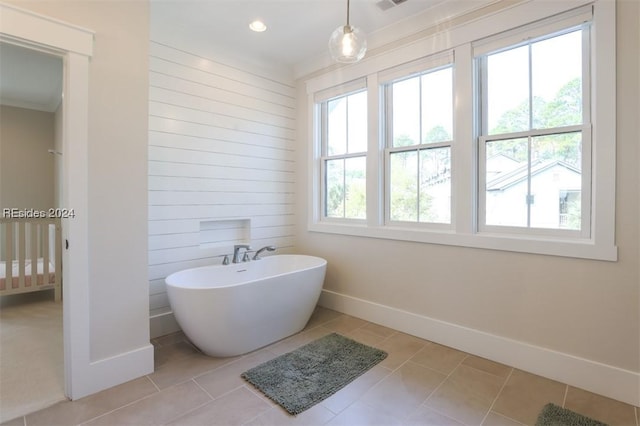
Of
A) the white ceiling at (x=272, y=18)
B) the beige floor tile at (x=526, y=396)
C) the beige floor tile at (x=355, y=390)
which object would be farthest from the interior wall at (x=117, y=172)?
the beige floor tile at (x=526, y=396)

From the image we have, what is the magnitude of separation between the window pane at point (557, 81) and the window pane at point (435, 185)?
27.0 inches

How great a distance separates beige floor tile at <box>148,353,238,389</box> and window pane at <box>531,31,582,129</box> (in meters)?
2.85

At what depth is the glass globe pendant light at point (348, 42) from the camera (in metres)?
1.81

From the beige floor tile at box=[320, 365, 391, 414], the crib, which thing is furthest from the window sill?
the crib

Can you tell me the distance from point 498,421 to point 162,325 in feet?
8.51

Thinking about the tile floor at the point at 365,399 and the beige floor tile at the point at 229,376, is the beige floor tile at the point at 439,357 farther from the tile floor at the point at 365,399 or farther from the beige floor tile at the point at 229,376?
the beige floor tile at the point at 229,376

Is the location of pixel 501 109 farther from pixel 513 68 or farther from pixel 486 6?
pixel 486 6

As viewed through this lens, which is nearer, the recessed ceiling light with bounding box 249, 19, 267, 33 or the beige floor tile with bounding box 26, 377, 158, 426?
the beige floor tile with bounding box 26, 377, 158, 426

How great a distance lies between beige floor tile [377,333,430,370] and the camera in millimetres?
2326

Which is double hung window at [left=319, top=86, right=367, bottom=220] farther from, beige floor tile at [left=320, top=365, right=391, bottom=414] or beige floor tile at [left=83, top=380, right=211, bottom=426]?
beige floor tile at [left=83, top=380, right=211, bottom=426]

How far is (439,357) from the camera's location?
7.87ft

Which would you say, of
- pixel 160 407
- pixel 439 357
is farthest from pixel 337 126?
pixel 160 407

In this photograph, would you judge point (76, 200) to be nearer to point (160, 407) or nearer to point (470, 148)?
point (160, 407)

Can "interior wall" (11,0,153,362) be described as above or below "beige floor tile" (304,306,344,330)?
above
